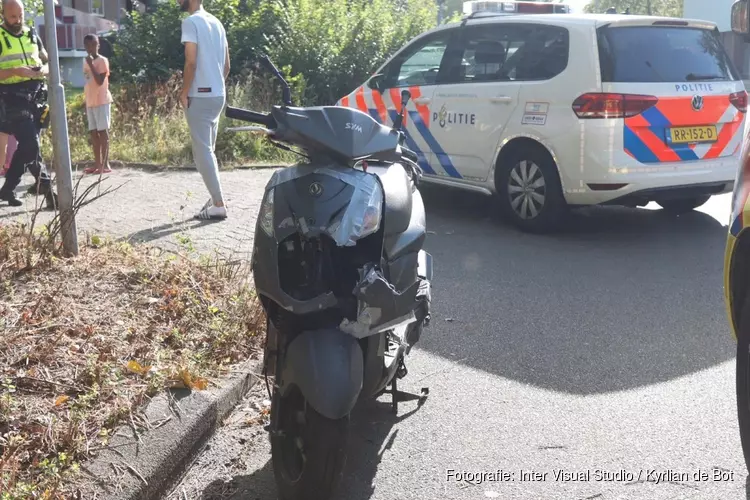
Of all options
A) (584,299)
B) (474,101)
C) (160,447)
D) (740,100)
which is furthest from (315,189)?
(740,100)

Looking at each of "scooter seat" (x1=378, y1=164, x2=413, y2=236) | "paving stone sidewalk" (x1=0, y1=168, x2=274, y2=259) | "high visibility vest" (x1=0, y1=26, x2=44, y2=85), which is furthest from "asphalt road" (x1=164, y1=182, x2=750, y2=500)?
"high visibility vest" (x1=0, y1=26, x2=44, y2=85)

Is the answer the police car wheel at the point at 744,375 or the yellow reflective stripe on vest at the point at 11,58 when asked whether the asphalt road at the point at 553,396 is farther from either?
the yellow reflective stripe on vest at the point at 11,58

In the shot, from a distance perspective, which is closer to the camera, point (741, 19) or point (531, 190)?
point (741, 19)

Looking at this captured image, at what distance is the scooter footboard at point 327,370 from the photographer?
10.9 ft

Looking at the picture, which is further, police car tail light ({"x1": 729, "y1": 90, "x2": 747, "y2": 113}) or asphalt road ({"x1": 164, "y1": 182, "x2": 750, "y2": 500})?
police car tail light ({"x1": 729, "y1": 90, "x2": 747, "y2": 113})

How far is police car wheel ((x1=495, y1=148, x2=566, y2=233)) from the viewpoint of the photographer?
7980 millimetres

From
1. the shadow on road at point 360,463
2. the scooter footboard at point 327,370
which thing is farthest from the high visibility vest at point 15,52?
the scooter footboard at point 327,370

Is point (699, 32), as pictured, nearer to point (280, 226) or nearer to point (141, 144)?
point (280, 226)

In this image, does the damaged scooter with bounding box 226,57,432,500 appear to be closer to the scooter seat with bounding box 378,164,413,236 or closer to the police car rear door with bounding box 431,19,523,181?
the scooter seat with bounding box 378,164,413,236

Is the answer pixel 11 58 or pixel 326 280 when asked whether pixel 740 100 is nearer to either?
pixel 326 280

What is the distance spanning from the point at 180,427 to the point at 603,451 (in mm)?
1746

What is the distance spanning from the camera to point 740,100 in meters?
8.05

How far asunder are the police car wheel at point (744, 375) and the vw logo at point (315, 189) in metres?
1.58

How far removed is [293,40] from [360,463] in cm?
1277
